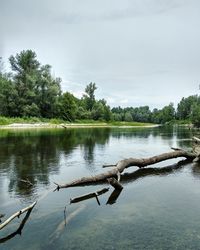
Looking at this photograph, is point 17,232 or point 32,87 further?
point 32,87

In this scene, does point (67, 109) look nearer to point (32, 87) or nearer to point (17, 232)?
point (32, 87)

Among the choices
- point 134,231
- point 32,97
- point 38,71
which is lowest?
point 134,231

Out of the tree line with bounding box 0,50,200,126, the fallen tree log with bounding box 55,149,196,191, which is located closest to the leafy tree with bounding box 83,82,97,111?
the tree line with bounding box 0,50,200,126

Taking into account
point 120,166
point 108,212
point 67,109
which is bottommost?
point 108,212

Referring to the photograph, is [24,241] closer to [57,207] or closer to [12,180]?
[57,207]

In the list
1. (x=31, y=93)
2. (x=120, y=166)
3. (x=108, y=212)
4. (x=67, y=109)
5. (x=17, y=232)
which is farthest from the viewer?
(x=67, y=109)

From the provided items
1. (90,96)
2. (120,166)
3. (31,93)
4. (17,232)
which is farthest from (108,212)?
(90,96)

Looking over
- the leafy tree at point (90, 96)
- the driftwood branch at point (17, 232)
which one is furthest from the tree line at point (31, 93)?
the driftwood branch at point (17, 232)

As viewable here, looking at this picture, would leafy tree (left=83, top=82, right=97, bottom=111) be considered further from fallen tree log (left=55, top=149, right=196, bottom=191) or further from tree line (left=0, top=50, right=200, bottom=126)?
fallen tree log (left=55, top=149, right=196, bottom=191)

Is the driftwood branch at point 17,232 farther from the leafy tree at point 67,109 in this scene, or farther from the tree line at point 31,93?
the leafy tree at point 67,109

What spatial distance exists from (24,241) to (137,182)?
9307 millimetres

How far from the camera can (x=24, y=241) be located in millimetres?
8773

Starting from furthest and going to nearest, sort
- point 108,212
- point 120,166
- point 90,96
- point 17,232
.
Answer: point 90,96 < point 120,166 < point 108,212 < point 17,232

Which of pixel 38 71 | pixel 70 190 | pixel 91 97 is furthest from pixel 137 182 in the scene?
pixel 91 97
